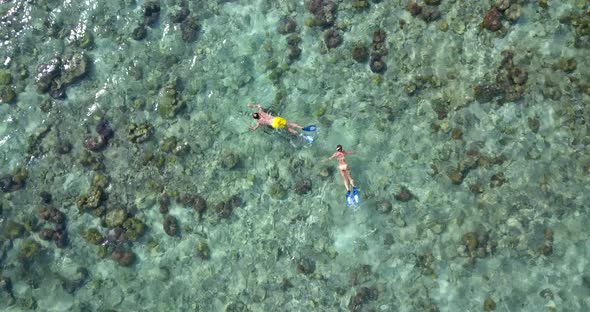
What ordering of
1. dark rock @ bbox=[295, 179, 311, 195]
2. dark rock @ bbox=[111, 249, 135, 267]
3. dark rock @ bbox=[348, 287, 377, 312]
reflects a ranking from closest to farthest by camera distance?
dark rock @ bbox=[348, 287, 377, 312] → dark rock @ bbox=[295, 179, 311, 195] → dark rock @ bbox=[111, 249, 135, 267]

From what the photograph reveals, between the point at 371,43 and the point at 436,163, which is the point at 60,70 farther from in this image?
the point at 436,163

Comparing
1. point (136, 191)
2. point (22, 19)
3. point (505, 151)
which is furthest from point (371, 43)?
point (22, 19)

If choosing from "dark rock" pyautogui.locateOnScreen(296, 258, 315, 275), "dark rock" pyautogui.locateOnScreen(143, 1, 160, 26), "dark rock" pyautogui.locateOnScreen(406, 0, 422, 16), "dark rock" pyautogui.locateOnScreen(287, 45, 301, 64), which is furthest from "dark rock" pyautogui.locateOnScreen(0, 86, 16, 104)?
"dark rock" pyautogui.locateOnScreen(406, 0, 422, 16)

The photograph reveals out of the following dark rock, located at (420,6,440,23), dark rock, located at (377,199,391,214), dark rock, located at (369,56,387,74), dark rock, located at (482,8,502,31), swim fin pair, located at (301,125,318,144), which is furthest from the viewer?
dark rock, located at (420,6,440,23)

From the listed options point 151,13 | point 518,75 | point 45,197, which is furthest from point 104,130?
point 518,75

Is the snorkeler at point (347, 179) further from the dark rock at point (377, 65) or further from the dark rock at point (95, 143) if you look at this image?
the dark rock at point (95, 143)

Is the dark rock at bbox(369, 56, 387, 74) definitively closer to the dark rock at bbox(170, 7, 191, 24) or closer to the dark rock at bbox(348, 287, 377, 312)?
the dark rock at bbox(170, 7, 191, 24)

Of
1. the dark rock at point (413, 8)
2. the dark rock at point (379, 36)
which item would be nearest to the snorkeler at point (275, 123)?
the dark rock at point (379, 36)
